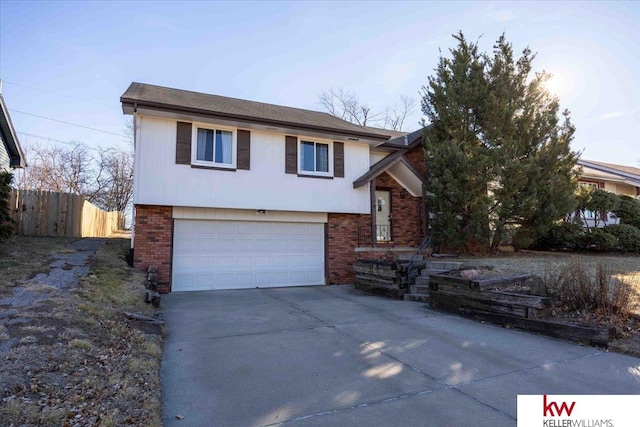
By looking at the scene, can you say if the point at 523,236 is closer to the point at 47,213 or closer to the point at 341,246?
the point at 341,246

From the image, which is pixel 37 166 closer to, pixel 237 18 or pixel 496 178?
pixel 237 18

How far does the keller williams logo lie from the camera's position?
3.55 meters

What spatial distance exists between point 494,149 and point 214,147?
28.9 ft

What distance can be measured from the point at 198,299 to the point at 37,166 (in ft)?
88.6

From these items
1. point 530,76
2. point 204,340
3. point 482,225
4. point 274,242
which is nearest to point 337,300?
point 274,242

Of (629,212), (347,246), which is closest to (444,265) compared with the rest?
(347,246)

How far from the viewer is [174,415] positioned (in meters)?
3.45

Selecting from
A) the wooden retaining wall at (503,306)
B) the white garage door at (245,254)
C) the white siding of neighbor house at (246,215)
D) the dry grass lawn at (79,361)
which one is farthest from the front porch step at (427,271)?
the dry grass lawn at (79,361)

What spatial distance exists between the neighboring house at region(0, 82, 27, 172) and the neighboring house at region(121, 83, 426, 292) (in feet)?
24.4

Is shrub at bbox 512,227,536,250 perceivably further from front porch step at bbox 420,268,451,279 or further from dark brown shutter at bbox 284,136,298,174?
dark brown shutter at bbox 284,136,298,174

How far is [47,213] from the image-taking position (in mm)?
15172

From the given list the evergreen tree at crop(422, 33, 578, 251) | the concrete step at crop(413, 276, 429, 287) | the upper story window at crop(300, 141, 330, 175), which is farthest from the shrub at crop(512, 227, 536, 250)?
the upper story window at crop(300, 141, 330, 175)

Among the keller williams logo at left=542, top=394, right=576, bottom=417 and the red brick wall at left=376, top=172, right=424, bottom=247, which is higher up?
the red brick wall at left=376, top=172, right=424, bottom=247

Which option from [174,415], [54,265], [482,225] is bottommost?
[174,415]
